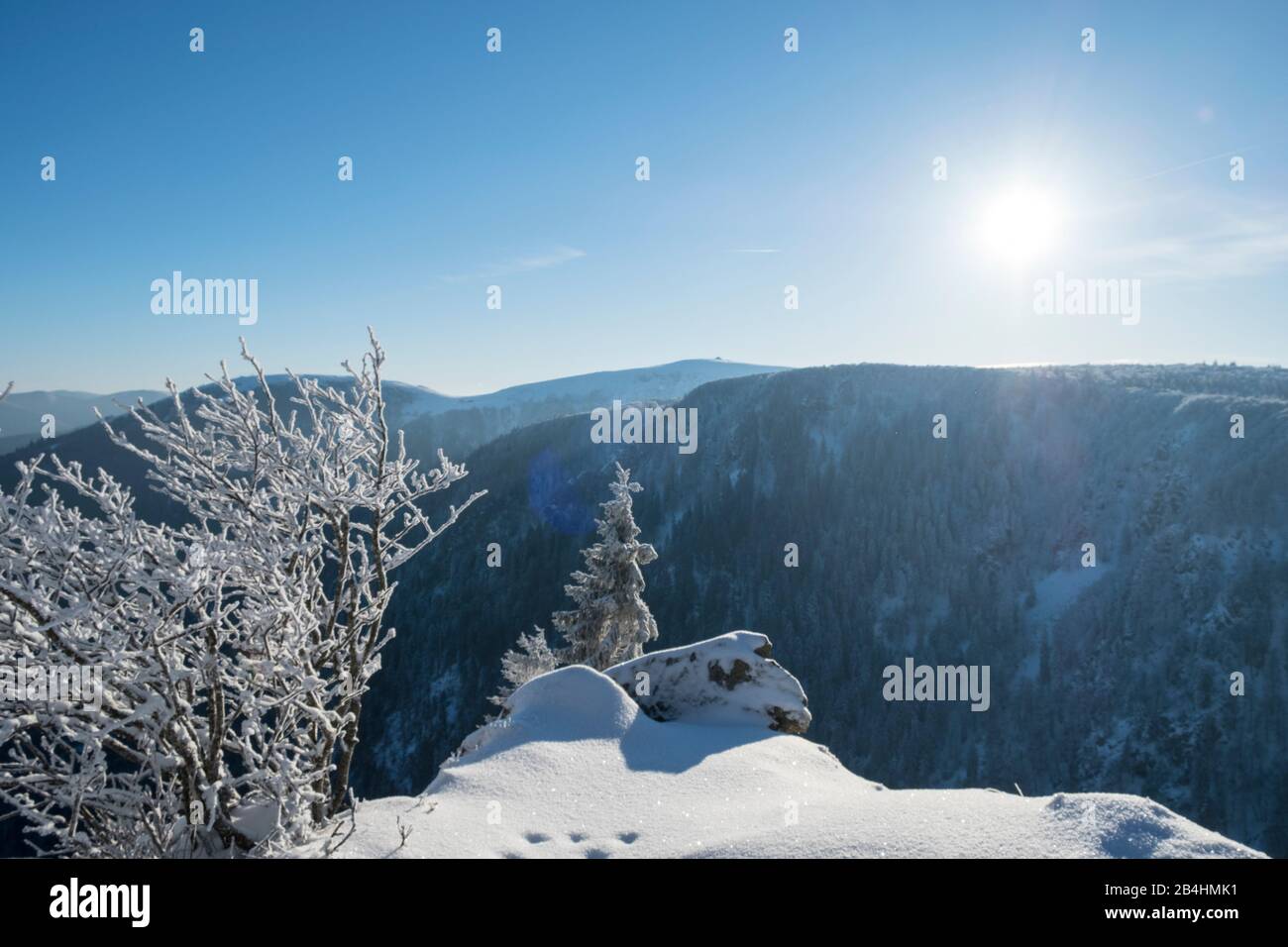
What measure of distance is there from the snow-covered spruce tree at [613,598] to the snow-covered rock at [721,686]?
10095 millimetres

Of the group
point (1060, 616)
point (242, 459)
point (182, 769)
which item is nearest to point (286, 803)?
point (182, 769)

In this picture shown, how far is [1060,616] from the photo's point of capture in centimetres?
9319

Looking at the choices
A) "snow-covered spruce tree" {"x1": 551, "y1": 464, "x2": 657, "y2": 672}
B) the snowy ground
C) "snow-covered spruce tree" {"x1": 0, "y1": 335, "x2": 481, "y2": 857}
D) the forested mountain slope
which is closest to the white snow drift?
the snowy ground

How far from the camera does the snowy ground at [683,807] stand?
5.13m

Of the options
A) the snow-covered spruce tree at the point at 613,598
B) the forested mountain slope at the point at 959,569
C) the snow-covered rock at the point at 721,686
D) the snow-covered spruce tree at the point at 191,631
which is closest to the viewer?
the snow-covered spruce tree at the point at 191,631

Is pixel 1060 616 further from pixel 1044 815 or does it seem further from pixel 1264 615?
pixel 1044 815

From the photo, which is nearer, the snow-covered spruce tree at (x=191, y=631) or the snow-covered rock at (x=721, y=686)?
the snow-covered spruce tree at (x=191, y=631)

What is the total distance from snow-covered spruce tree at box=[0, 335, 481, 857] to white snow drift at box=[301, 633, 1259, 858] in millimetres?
1005

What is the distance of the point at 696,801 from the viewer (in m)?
7.27

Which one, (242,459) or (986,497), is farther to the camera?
(986,497)

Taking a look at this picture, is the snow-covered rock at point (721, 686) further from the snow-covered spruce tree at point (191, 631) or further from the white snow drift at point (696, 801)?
the snow-covered spruce tree at point (191, 631)
